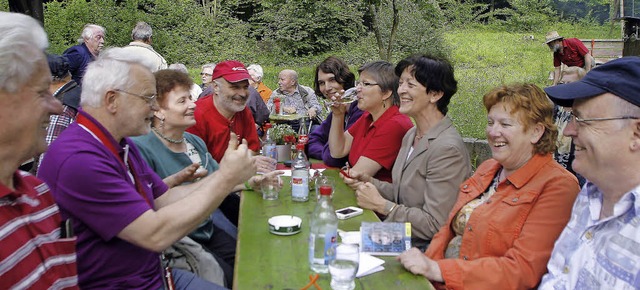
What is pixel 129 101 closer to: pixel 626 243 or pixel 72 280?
pixel 72 280

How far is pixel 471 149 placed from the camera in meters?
6.04

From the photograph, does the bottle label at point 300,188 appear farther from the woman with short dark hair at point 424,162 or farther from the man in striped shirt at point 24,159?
the man in striped shirt at point 24,159

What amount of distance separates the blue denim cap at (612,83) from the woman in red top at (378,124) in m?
1.64

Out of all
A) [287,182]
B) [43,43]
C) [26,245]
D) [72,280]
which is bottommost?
[287,182]

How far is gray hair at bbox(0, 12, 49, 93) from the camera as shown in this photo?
4.53 ft

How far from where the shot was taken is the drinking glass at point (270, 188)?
3.07 m

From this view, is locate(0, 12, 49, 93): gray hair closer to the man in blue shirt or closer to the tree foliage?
the man in blue shirt

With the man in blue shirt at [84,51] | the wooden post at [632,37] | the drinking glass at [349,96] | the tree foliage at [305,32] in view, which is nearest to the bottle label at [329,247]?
the drinking glass at [349,96]

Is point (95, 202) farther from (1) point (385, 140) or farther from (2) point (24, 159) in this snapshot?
(1) point (385, 140)

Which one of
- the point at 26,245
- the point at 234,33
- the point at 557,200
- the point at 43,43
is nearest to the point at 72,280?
the point at 26,245

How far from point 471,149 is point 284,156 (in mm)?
2849

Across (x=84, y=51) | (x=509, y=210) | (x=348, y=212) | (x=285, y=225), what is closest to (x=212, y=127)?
(x=348, y=212)

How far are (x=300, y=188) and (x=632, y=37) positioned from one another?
7697 millimetres

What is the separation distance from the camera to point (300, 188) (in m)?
2.98
